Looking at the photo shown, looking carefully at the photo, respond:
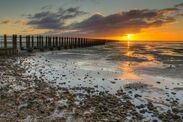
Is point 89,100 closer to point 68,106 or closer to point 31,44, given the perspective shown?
point 68,106

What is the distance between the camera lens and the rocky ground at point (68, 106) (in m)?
6.95

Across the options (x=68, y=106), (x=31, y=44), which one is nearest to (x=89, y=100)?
(x=68, y=106)

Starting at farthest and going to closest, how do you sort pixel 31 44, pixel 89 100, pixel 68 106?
pixel 31 44
pixel 89 100
pixel 68 106

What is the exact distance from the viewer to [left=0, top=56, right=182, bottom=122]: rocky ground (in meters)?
6.95

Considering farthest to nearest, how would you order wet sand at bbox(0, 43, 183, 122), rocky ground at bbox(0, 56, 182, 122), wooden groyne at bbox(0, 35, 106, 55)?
wooden groyne at bbox(0, 35, 106, 55), wet sand at bbox(0, 43, 183, 122), rocky ground at bbox(0, 56, 182, 122)

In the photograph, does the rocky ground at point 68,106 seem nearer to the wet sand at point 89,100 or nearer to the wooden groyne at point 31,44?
the wet sand at point 89,100

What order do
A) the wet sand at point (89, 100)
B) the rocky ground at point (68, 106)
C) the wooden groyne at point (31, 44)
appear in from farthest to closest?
1. the wooden groyne at point (31, 44)
2. the wet sand at point (89, 100)
3. the rocky ground at point (68, 106)

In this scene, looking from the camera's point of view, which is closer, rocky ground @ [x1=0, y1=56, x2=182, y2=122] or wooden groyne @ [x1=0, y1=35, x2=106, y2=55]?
rocky ground @ [x1=0, y1=56, x2=182, y2=122]

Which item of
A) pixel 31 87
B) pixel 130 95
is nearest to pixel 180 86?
pixel 130 95

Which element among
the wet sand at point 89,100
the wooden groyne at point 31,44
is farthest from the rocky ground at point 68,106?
the wooden groyne at point 31,44

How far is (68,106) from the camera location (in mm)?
8055

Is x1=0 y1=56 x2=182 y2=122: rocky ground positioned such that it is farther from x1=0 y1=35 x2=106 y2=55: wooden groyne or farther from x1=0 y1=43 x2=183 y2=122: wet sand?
x1=0 y1=35 x2=106 y2=55: wooden groyne

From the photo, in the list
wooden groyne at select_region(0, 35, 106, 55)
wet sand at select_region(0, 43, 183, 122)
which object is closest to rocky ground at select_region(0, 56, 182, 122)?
wet sand at select_region(0, 43, 183, 122)

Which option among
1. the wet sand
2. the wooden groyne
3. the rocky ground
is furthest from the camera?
the wooden groyne
